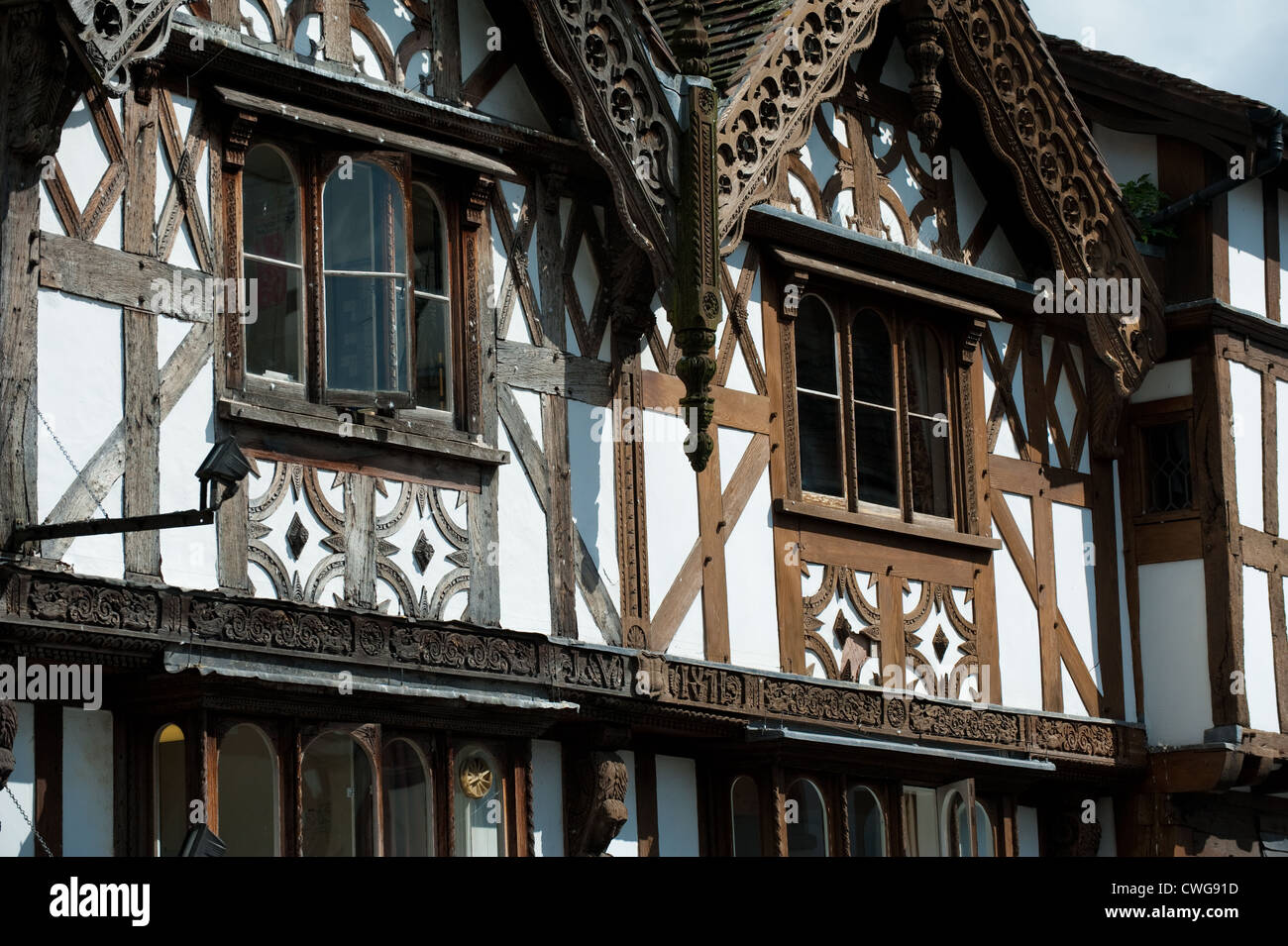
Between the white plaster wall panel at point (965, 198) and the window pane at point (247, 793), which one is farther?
the white plaster wall panel at point (965, 198)

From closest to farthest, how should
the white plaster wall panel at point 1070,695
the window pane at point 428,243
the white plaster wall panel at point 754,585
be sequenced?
1. the window pane at point 428,243
2. the white plaster wall panel at point 754,585
3. the white plaster wall panel at point 1070,695

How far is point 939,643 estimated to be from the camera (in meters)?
16.9

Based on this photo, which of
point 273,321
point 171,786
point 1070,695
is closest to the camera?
point 171,786

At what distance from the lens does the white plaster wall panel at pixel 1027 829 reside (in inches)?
698

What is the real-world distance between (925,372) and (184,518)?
726 cm

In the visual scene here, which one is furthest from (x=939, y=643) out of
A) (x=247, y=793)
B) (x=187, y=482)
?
(x=187, y=482)

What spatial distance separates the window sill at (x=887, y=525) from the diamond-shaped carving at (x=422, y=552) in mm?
2916

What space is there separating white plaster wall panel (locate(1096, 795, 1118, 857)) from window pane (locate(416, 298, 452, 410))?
652 centimetres

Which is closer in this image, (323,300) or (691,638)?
(323,300)

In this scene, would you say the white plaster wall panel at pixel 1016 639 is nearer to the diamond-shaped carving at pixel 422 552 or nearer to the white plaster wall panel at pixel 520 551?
the white plaster wall panel at pixel 520 551

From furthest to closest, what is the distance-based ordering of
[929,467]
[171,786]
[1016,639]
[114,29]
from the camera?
1. [1016,639]
2. [929,467]
3. [171,786]
4. [114,29]

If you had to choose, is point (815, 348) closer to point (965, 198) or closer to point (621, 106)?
point (965, 198)

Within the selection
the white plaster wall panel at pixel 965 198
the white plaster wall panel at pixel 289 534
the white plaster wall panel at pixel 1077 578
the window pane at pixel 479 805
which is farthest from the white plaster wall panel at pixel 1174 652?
the white plaster wall panel at pixel 289 534
